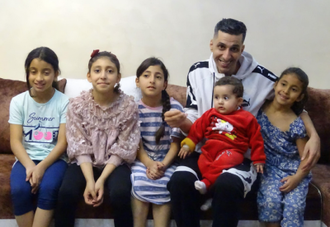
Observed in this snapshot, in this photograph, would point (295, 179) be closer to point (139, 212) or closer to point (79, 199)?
point (139, 212)

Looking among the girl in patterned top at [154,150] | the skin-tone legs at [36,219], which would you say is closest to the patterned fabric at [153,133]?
the girl in patterned top at [154,150]

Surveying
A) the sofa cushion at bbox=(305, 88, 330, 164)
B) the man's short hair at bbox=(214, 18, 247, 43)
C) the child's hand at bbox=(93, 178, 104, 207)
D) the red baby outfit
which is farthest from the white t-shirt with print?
the sofa cushion at bbox=(305, 88, 330, 164)

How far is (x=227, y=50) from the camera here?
1.50 metres

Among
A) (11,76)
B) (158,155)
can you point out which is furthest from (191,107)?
(11,76)

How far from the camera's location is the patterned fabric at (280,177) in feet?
4.24

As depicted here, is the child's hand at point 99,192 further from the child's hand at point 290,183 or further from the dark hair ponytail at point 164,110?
the child's hand at point 290,183

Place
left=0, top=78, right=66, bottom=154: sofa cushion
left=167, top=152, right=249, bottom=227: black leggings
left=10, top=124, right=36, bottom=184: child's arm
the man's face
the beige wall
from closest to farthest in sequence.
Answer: left=167, top=152, right=249, bottom=227: black leggings
left=10, top=124, right=36, bottom=184: child's arm
the man's face
left=0, top=78, right=66, bottom=154: sofa cushion
the beige wall

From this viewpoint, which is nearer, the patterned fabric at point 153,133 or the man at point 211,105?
the man at point 211,105

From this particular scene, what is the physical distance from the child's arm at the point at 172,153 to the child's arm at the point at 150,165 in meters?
0.06

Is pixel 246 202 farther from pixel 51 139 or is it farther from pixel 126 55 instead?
pixel 126 55

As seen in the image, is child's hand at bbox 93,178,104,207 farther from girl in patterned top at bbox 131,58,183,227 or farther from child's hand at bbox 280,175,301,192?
child's hand at bbox 280,175,301,192

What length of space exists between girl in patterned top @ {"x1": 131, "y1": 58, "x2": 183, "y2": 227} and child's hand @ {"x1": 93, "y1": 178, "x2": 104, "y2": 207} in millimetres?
152

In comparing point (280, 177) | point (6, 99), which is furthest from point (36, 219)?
point (280, 177)

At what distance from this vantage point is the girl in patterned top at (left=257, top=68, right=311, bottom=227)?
1.31m
